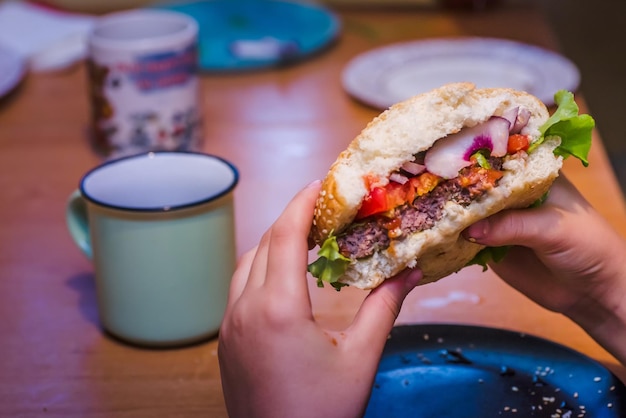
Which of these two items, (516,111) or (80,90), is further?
(80,90)

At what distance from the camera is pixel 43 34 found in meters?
2.07

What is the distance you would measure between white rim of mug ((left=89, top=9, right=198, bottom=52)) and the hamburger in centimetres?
67

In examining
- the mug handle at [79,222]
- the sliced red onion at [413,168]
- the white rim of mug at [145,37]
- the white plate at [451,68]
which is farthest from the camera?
the white plate at [451,68]

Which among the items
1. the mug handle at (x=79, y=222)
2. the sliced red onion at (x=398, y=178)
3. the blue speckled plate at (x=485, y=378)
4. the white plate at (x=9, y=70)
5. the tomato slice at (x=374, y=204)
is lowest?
the white plate at (x=9, y=70)

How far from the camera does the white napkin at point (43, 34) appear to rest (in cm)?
196

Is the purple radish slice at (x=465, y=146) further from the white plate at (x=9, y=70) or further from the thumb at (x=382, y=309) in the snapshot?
the white plate at (x=9, y=70)

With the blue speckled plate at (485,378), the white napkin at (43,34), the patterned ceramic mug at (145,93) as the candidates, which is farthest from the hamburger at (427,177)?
the white napkin at (43,34)

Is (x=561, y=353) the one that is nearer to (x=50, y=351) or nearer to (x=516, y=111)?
(x=516, y=111)

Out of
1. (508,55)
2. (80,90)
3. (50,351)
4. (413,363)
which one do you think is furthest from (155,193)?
(508,55)

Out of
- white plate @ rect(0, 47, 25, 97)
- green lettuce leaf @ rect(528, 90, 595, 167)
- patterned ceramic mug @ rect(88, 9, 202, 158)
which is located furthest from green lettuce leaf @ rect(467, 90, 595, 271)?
white plate @ rect(0, 47, 25, 97)

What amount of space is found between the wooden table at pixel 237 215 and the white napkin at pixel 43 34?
69 mm

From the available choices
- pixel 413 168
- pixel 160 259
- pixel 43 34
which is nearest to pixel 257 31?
pixel 43 34

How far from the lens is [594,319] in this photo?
37.1 inches

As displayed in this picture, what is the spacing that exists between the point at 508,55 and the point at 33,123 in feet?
3.15
